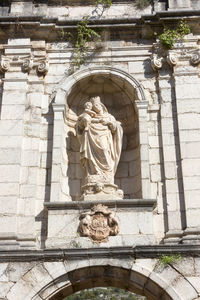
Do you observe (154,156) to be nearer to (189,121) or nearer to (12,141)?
(189,121)

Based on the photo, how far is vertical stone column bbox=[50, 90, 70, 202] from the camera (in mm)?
8258

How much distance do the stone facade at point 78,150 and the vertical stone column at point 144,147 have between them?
0.02 metres

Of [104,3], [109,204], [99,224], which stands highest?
[104,3]

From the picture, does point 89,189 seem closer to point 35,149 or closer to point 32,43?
point 35,149

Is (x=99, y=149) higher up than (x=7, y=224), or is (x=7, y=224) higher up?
(x=99, y=149)

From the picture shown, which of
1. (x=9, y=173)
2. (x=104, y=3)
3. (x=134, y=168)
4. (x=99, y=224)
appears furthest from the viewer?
(x=104, y=3)

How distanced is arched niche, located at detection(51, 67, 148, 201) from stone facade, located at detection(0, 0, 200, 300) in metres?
0.02

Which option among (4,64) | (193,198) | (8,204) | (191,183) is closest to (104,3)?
(4,64)

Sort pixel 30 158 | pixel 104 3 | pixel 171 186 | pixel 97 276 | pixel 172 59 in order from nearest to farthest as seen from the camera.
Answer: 1. pixel 97 276
2. pixel 171 186
3. pixel 30 158
4. pixel 172 59
5. pixel 104 3

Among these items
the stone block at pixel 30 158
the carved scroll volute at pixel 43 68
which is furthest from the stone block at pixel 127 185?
the carved scroll volute at pixel 43 68

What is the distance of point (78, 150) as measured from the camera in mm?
9312

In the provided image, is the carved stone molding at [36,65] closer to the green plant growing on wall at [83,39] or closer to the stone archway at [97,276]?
the green plant growing on wall at [83,39]

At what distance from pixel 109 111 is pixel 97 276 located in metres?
3.66

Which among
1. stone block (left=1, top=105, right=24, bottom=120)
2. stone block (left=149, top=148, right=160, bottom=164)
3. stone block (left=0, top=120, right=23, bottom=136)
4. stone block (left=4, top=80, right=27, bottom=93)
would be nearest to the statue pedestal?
stone block (left=149, top=148, right=160, bottom=164)
